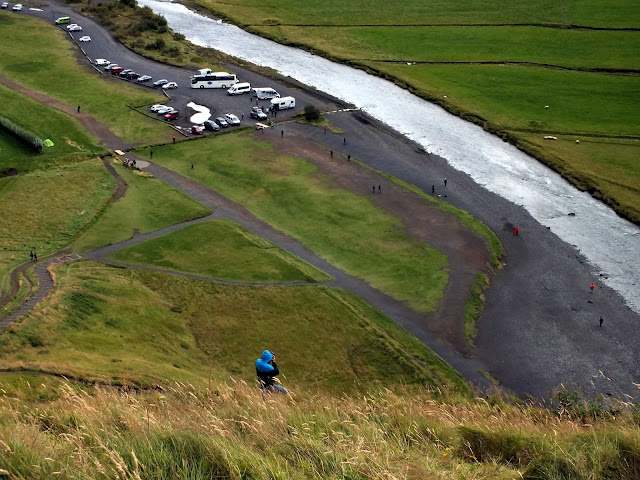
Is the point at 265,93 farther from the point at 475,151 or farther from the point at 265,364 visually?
the point at 265,364

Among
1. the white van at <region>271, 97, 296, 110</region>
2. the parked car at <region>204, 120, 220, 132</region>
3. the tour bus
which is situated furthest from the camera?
the tour bus

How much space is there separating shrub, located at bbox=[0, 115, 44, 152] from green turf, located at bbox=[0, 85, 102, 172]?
0.61m

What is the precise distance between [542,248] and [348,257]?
19198 millimetres

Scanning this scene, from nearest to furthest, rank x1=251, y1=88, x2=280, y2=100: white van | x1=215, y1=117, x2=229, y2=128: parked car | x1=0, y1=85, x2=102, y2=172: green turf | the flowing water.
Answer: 1. the flowing water
2. x1=0, y1=85, x2=102, y2=172: green turf
3. x1=215, y1=117, x2=229, y2=128: parked car
4. x1=251, y1=88, x2=280, y2=100: white van

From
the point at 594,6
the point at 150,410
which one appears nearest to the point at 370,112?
the point at 594,6

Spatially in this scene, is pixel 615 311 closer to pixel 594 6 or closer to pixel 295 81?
pixel 295 81

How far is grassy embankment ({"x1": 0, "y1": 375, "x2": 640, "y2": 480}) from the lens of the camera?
14.9 m

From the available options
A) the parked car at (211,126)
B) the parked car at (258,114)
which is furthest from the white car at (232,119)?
the parked car at (258,114)

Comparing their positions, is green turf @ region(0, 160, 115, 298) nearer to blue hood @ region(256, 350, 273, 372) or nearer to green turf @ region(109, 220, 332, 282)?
green turf @ region(109, 220, 332, 282)

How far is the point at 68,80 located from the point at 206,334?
6991cm

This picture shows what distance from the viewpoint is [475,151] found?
87750 millimetres

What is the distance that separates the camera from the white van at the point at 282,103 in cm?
9656

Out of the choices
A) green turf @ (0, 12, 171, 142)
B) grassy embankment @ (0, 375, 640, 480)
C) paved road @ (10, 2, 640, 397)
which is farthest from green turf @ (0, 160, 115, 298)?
grassy embankment @ (0, 375, 640, 480)

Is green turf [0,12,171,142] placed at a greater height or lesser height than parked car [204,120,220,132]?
lesser
